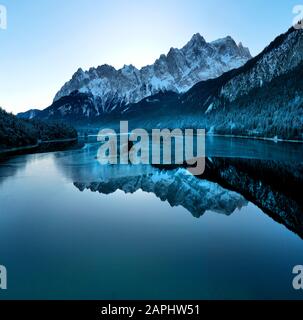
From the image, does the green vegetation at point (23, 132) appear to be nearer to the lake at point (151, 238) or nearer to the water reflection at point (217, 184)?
the water reflection at point (217, 184)

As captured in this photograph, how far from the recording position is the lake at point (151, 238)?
17.7 m

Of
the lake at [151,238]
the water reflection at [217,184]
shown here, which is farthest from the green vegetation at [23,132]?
the lake at [151,238]

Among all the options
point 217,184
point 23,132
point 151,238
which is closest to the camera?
point 151,238

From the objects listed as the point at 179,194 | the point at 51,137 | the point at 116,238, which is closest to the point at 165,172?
the point at 179,194

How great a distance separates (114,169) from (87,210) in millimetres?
29022

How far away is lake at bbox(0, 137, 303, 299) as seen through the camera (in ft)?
58.0

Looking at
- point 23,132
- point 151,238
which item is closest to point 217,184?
point 151,238

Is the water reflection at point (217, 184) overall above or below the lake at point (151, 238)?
above

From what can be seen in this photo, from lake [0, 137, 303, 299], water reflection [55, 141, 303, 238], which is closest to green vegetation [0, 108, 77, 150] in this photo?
water reflection [55, 141, 303, 238]

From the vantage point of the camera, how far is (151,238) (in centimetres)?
2506

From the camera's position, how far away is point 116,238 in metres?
25.0

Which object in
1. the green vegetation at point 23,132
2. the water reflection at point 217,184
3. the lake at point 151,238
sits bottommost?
the lake at point 151,238

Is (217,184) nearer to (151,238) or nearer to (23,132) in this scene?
(151,238)
